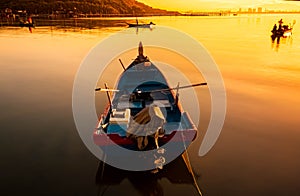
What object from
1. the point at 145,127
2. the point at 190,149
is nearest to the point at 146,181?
the point at 145,127

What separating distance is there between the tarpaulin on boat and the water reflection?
1.88 m

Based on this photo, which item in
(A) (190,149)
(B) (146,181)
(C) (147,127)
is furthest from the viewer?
(A) (190,149)

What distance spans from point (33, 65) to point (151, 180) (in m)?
32.1

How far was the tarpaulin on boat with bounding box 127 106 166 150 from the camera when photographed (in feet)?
37.8

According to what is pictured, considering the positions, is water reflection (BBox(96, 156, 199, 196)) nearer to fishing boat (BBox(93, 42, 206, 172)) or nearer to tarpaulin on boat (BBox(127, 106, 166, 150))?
fishing boat (BBox(93, 42, 206, 172))

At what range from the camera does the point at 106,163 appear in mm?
13578

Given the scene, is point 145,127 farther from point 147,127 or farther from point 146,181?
point 146,181

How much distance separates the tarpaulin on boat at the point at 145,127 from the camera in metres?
11.5

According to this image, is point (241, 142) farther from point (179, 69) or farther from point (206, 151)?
point (179, 69)

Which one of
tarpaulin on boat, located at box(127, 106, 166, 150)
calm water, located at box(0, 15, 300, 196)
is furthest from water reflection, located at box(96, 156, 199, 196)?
tarpaulin on boat, located at box(127, 106, 166, 150)

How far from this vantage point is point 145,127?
11539mm

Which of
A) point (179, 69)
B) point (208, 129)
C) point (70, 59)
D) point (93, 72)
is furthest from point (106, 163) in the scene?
point (70, 59)

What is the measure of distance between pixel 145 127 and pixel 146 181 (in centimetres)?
282

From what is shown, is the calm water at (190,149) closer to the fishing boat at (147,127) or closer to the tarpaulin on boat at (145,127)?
the fishing boat at (147,127)
